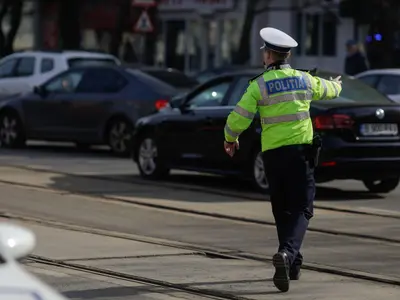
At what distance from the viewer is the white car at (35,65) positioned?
24000 mm

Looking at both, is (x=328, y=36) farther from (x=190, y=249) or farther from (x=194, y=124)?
(x=190, y=249)

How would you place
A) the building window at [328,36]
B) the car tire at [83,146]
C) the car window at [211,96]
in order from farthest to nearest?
the building window at [328,36]
the car tire at [83,146]
the car window at [211,96]

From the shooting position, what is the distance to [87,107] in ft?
66.1

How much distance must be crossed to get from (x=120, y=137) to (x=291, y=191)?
451 inches

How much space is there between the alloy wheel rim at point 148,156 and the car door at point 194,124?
31 centimetres

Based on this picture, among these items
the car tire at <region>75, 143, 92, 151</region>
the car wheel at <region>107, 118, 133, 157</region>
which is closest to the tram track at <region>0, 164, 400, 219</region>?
the car wheel at <region>107, 118, 133, 157</region>

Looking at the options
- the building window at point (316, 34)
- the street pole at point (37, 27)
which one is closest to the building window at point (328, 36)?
the building window at point (316, 34)

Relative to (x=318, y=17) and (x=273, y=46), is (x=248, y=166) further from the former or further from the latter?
(x=318, y=17)

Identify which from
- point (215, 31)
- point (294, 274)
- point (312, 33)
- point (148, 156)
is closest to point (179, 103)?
point (148, 156)

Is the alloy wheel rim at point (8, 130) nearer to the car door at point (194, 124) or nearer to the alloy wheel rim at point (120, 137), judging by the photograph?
the alloy wheel rim at point (120, 137)

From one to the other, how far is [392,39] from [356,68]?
297 cm

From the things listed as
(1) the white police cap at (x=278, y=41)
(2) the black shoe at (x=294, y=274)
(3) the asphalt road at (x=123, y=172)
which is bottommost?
(3) the asphalt road at (x=123, y=172)

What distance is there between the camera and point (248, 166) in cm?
1441

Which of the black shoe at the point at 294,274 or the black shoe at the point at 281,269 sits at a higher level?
the black shoe at the point at 281,269
